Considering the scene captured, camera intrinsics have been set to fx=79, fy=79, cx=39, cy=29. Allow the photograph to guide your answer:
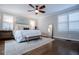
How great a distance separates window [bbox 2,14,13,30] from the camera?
5.16 ft

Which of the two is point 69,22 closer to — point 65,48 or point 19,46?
point 65,48

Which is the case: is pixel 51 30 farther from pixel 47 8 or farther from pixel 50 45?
pixel 47 8

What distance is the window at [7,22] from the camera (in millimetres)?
1573

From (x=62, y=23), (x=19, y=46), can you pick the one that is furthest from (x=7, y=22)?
(x=62, y=23)

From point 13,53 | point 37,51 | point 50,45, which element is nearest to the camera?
point 13,53

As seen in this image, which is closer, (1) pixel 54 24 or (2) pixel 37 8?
(2) pixel 37 8

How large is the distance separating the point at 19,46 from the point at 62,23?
1015 mm

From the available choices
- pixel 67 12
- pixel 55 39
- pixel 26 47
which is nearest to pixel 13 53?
pixel 26 47

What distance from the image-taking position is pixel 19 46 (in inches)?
61.4

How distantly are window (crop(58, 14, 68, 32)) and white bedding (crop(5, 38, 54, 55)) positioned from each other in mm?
434

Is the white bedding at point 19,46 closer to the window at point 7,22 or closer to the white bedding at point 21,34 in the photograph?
the white bedding at point 21,34

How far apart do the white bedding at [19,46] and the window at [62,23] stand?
1.42 ft
